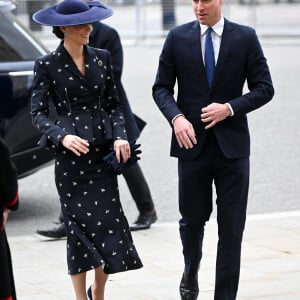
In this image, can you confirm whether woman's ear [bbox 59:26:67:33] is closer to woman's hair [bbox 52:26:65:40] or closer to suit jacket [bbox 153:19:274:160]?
woman's hair [bbox 52:26:65:40]

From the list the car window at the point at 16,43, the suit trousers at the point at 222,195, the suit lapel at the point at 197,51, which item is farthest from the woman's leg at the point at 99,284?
the car window at the point at 16,43

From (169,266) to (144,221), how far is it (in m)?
1.29

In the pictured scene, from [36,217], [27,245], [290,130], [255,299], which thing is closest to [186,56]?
[255,299]

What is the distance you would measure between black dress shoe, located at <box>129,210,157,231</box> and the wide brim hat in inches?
114

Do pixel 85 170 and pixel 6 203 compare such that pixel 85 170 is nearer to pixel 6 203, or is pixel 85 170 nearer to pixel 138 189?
pixel 6 203

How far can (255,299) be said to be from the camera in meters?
6.31

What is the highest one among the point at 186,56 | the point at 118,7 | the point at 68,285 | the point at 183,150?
the point at 186,56

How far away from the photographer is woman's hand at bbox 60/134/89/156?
5.59 metres

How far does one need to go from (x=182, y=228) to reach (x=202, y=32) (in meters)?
1.06

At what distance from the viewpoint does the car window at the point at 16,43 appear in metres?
8.93

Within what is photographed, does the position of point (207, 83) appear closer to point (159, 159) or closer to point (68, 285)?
point (68, 285)

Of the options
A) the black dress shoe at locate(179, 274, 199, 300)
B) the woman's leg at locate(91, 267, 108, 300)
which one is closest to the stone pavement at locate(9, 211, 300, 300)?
the black dress shoe at locate(179, 274, 199, 300)

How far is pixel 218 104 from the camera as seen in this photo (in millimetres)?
5625

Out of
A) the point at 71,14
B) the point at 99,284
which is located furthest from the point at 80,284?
the point at 71,14
